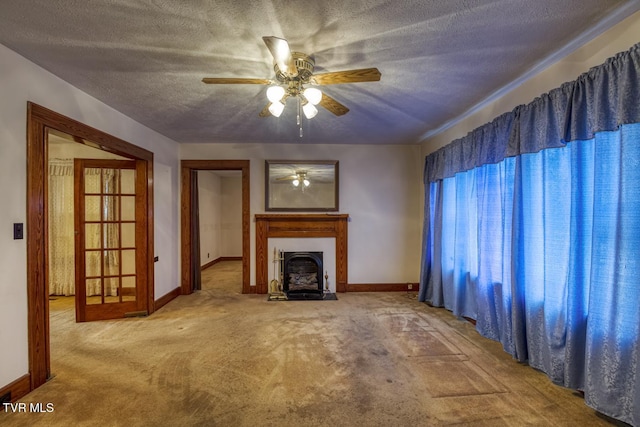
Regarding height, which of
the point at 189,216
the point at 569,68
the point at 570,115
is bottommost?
the point at 189,216

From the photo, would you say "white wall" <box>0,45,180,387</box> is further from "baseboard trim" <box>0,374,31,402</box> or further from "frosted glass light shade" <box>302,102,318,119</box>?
"frosted glass light shade" <box>302,102,318,119</box>

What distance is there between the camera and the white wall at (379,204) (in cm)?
463

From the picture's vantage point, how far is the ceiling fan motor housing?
1.91 metres

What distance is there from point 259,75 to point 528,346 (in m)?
3.30

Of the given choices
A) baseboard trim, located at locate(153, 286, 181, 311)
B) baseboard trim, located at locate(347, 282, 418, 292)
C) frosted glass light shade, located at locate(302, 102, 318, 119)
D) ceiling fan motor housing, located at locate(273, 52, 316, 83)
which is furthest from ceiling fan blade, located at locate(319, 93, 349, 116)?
baseboard trim, located at locate(153, 286, 181, 311)

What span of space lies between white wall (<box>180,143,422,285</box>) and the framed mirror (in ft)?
0.44

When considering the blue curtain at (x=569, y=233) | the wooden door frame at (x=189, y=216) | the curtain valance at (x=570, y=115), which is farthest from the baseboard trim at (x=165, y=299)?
the curtain valance at (x=570, y=115)

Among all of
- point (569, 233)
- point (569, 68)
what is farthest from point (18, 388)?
point (569, 68)

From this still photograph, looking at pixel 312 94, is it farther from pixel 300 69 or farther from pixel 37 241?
pixel 37 241

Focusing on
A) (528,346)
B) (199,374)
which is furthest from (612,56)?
(199,374)

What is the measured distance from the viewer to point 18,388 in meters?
1.94

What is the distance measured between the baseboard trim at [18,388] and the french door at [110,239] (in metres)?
1.49

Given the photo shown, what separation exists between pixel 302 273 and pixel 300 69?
11.0 feet

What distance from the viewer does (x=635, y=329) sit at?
156 centimetres
